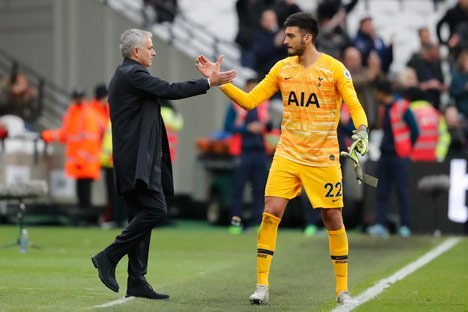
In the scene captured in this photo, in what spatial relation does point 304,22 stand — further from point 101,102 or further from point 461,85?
point 461,85

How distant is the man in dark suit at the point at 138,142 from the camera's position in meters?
10.6

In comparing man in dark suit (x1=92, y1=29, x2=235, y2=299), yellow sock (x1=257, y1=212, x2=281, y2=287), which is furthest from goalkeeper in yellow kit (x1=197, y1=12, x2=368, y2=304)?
man in dark suit (x1=92, y1=29, x2=235, y2=299)

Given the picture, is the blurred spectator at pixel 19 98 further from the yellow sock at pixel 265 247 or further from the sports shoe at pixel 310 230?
the yellow sock at pixel 265 247

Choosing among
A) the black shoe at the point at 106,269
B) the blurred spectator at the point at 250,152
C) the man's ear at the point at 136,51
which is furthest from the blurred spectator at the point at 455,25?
the black shoe at the point at 106,269

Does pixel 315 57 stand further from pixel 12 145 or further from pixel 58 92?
pixel 58 92

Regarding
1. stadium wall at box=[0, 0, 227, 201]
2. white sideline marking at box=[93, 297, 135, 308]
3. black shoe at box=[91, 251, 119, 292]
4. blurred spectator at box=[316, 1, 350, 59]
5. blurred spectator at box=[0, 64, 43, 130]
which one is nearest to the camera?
white sideline marking at box=[93, 297, 135, 308]

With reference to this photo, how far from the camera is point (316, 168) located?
35.4ft

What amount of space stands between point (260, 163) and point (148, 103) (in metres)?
9.57

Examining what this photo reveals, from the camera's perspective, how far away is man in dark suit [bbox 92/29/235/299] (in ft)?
34.7

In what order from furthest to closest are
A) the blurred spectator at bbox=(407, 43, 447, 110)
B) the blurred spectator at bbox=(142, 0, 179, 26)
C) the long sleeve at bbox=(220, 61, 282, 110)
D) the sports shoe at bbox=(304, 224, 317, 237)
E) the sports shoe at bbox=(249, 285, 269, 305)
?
the blurred spectator at bbox=(142, 0, 179, 26), the blurred spectator at bbox=(407, 43, 447, 110), the sports shoe at bbox=(304, 224, 317, 237), the long sleeve at bbox=(220, 61, 282, 110), the sports shoe at bbox=(249, 285, 269, 305)

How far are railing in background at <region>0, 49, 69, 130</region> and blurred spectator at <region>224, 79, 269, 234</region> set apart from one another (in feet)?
18.8

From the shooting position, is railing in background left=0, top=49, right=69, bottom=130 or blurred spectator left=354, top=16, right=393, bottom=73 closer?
blurred spectator left=354, top=16, right=393, bottom=73

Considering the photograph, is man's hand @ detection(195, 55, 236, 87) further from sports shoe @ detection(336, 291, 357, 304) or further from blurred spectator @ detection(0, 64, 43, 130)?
blurred spectator @ detection(0, 64, 43, 130)

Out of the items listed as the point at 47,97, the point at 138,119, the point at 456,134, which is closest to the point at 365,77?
the point at 456,134
